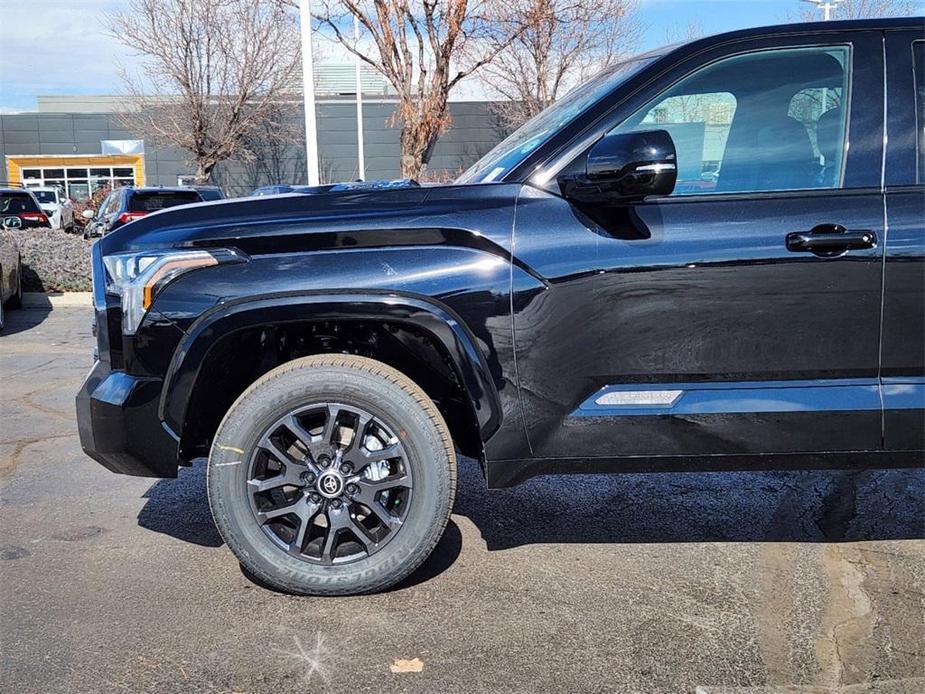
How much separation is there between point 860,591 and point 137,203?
46.8 ft

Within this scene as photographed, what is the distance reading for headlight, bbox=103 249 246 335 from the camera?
10.5 ft

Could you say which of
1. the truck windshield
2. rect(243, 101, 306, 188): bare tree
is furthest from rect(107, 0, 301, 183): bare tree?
the truck windshield

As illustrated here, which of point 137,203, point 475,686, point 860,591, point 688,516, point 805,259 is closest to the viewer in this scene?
point 475,686

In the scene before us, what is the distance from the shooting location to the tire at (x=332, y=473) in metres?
3.21

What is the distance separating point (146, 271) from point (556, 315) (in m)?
1.48

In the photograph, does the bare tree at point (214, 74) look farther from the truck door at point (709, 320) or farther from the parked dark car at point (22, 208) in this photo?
the truck door at point (709, 320)

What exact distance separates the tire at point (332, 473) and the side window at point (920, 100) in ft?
6.53

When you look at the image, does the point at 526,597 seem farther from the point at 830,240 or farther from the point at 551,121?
the point at 551,121

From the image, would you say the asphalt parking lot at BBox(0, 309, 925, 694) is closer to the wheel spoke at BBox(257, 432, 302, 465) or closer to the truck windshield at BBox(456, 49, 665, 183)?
the wheel spoke at BBox(257, 432, 302, 465)

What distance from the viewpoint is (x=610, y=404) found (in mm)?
3221

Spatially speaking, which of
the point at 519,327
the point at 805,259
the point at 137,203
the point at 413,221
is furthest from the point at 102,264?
the point at 137,203

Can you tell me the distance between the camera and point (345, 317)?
3.16 meters

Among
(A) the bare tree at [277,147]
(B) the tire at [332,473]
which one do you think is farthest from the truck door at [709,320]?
(A) the bare tree at [277,147]

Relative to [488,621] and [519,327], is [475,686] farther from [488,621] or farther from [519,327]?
[519,327]
